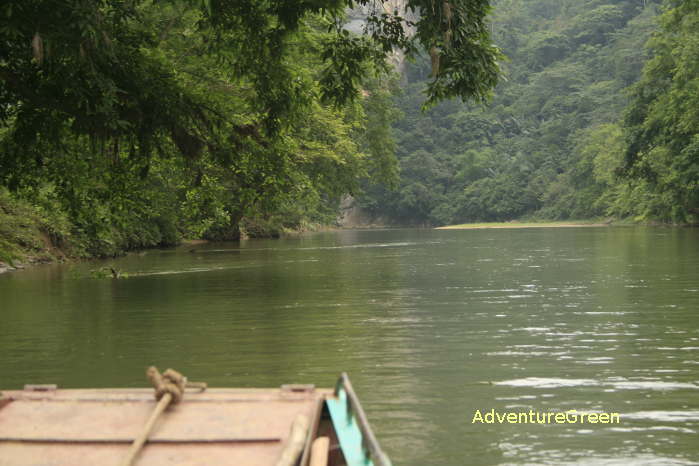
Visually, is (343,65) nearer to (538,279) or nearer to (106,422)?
(106,422)

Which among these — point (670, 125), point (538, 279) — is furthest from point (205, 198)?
point (670, 125)

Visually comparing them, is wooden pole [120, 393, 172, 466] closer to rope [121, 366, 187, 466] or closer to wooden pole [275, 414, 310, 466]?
rope [121, 366, 187, 466]

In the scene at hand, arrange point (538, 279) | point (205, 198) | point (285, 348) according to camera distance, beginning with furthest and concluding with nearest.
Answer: point (538, 279) < point (205, 198) < point (285, 348)

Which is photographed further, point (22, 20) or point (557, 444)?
point (22, 20)

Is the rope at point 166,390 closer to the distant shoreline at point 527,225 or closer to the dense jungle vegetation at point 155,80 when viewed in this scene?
the dense jungle vegetation at point 155,80

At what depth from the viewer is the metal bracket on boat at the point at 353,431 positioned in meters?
5.25

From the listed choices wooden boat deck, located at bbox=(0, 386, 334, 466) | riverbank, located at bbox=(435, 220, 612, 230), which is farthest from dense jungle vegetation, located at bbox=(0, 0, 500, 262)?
riverbank, located at bbox=(435, 220, 612, 230)

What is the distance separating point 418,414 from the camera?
8203mm

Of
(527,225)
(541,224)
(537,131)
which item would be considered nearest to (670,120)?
(541,224)

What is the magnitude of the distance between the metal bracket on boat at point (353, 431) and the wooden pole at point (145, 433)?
109 centimetres

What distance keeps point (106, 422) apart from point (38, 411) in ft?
1.84

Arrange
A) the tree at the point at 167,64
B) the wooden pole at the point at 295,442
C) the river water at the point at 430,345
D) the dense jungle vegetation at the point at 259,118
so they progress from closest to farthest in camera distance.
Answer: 1. the wooden pole at the point at 295,442
2. the river water at the point at 430,345
3. the tree at the point at 167,64
4. the dense jungle vegetation at the point at 259,118

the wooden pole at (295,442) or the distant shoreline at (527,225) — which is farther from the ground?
the wooden pole at (295,442)

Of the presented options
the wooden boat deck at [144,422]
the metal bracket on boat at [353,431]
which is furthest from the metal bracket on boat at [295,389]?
the metal bracket on boat at [353,431]
